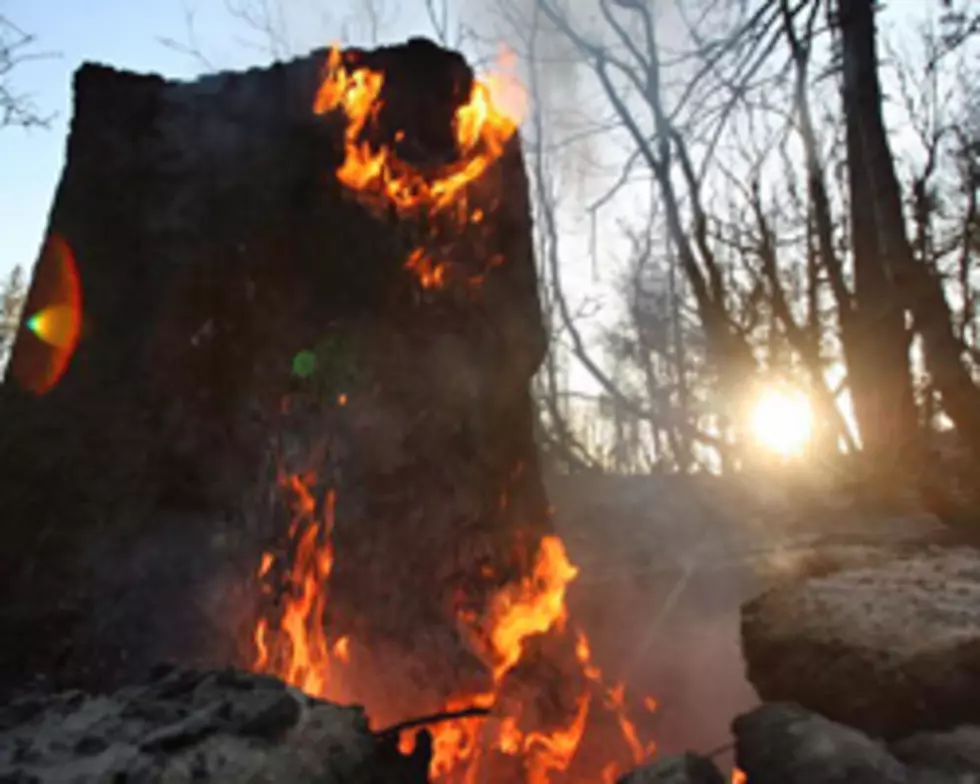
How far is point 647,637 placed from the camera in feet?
15.9

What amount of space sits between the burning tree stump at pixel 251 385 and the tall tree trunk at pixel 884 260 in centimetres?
267

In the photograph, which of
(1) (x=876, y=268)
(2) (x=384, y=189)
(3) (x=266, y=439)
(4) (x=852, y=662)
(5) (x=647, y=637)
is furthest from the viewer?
(1) (x=876, y=268)

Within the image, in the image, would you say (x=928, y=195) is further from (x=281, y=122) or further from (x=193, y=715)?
(x=193, y=715)

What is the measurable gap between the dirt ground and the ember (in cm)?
38

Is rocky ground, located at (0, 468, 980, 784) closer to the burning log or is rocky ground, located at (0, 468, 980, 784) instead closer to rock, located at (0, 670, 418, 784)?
rock, located at (0, 670, 418, 784)

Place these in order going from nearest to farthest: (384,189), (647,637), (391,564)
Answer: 1. (391,564)
2. (384,189)
3. (647,637)

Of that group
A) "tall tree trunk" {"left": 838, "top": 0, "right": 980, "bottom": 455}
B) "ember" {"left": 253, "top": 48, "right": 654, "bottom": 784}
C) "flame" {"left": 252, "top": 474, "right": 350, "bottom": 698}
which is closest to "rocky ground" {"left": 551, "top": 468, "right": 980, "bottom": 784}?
"ember" {"left": 253, "top": 48, "right": 654, "bottom": 784}

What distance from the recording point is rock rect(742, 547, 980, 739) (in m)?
2.21

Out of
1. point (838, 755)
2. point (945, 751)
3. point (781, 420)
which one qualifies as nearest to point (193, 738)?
point (838, 755)

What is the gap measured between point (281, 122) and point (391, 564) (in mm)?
2290

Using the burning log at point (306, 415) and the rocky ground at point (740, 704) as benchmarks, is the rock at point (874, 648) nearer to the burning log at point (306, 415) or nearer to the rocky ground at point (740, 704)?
the rocky ground at point (740, 704)

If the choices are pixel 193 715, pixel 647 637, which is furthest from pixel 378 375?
pixel 647 637

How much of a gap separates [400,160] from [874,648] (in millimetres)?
3123

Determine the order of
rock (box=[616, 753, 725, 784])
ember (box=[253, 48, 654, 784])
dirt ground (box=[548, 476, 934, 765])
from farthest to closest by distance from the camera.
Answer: dirt ground (box=[548, 476, 934, 765]) < ember (box=[253, 48, 654, 784]) < rock (box=[616, 753, 725, 784])
